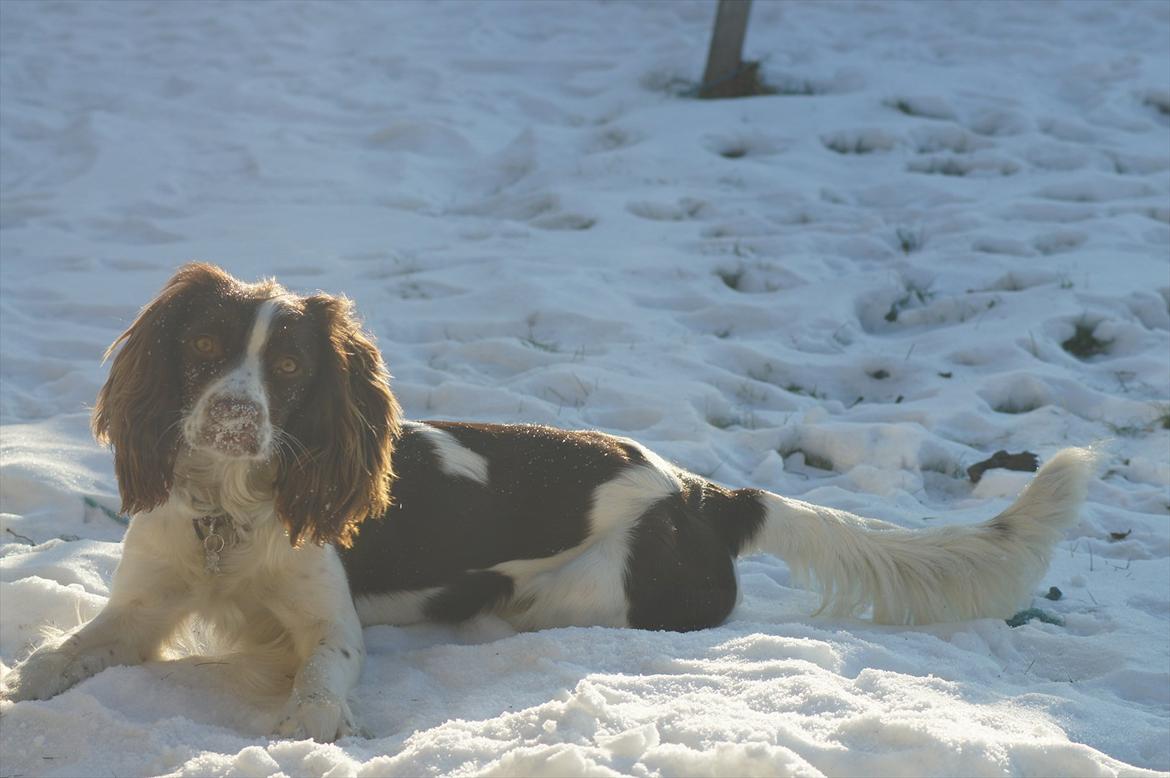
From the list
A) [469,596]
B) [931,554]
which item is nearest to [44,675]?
[469,596]

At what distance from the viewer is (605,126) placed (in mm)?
9445

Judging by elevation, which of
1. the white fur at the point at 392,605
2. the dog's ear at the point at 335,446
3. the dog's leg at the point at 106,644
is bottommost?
the white fur at the point at 392,605

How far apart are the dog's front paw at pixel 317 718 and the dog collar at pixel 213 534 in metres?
0.51

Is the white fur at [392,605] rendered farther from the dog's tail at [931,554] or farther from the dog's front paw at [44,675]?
the dog's tail at [931,554]

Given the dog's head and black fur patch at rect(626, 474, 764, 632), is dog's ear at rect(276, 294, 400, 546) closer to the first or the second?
the dog's head

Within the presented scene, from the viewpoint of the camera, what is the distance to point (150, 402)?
338 centimetres

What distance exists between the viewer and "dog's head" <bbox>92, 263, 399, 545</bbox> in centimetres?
329

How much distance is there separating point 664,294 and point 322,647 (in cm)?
397

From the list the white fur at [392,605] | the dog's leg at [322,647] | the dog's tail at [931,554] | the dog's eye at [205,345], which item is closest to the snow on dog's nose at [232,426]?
the dog's eye at [205,345]

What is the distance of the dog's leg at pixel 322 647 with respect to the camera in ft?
10.2

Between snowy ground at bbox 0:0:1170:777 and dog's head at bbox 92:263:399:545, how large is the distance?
1.56ft

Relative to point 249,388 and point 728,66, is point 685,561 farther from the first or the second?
point 728,66

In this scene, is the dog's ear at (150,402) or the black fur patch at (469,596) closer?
the dog's ear at (150,402)

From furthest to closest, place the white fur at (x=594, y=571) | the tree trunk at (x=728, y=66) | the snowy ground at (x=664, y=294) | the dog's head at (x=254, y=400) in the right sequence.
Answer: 1. the tree trunk at (x=728, y=66)
2. the white fur at (x=594, y=571)
3. the dog's head at (x=254, y=400)
4. the snowy ground at (x=664, y=294)
